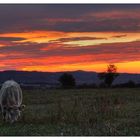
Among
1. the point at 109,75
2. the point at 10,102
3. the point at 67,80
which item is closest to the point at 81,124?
the point at 10,102

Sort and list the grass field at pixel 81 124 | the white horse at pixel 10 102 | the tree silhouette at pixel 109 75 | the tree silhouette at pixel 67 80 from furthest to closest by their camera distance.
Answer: the tree silhouette at pixel 109 75, the tree silhouette at pixel 67 80, the white horse at pixel 10 102, the grass field at pixel 81 124

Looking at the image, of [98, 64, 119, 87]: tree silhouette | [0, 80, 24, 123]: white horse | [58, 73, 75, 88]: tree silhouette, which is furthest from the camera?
[98, 64, 119, 87]: tree silhouette

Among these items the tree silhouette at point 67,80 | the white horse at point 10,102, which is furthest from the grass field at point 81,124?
the tree silhouette at point 67,80

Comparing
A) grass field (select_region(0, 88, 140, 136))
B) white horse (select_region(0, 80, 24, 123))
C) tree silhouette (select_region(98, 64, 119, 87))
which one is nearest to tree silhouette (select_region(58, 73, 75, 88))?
tree silhouette (select_region(98, 64, 119, 87))

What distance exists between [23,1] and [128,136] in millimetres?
7703

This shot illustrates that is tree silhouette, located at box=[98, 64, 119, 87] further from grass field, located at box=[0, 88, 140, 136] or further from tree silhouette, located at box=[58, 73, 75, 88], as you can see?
grass field, located at box=[0, 88, 140, 136]

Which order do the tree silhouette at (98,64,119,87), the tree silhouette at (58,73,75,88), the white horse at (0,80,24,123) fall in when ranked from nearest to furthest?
1. the white horse at (0,80,24,123)
2. the tree silhouette at (58,73,75,88)
3. the tree silhouette at (98,64,119,87)

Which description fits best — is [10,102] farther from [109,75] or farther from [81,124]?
[109,75]

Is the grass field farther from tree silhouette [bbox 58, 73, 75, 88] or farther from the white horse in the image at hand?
tree silhouette [bbox 58, 73, 75, 88]

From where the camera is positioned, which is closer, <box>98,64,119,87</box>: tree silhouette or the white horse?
the white horse

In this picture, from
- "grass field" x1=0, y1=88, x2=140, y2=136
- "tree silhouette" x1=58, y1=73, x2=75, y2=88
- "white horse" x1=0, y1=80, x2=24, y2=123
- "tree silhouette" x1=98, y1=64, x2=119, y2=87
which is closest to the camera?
"grass field" x1=0, y1=88, x2=140, y2=136

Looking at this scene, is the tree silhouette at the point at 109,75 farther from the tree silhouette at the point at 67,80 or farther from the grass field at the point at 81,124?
the grass field at the point at 81,124

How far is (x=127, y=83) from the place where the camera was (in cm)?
10138

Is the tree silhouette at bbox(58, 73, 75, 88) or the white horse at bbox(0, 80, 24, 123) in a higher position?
the white horse at bbox(0, 80, 24, 123)
